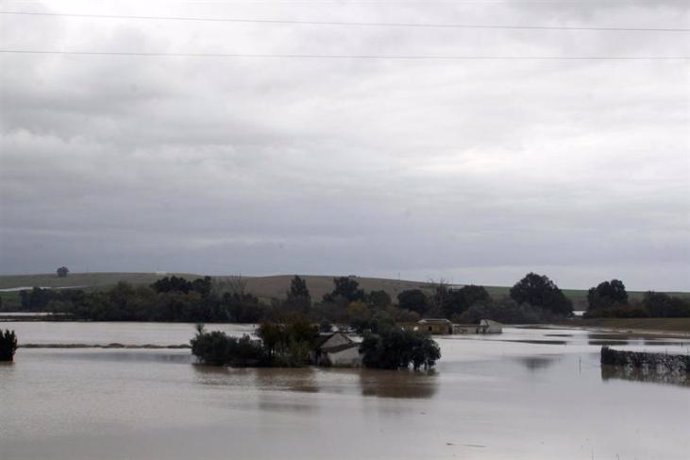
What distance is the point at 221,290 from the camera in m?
142

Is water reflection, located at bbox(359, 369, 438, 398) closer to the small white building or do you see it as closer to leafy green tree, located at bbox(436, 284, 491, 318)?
the small white building

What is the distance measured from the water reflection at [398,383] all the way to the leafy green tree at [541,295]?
9742cm

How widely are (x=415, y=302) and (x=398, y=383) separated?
3410 inches

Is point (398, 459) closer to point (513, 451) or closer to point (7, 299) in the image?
point (513, 451)

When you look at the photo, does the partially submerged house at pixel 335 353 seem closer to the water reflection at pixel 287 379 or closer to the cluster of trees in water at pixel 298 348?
the cluster of trees in water at pixel 298 348

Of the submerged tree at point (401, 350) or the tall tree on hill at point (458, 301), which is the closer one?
the submerged tree at point (401, 350)

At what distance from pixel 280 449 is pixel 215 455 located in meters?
1.70

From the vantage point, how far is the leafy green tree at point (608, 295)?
440 ft

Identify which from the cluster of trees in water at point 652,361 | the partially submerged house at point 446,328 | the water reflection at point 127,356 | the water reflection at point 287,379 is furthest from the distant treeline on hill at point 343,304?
the water reflection at point 287,379

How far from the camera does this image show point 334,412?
2950 cm

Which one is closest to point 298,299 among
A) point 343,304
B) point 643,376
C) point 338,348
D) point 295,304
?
point 295,304

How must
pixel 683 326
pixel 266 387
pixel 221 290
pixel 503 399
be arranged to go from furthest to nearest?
pixel 221 290 → pixel 683 326 → pixel 266 387 → pixel 503 399

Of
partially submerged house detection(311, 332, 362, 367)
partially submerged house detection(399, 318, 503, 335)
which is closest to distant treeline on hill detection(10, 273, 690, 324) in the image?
partially submerged house detection(399, 318, 503, 335)

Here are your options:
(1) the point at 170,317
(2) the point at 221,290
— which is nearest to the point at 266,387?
(1) the point at 170,317
